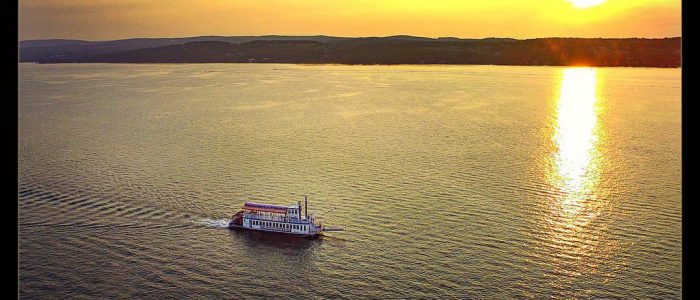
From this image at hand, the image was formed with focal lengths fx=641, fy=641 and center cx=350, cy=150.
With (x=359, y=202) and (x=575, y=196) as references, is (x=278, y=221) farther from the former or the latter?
(x=575, y=196)

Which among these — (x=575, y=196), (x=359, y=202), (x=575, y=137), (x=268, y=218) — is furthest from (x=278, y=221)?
(x=575, y=137)

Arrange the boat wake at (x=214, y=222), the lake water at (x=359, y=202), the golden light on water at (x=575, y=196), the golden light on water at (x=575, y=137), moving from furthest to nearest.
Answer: the golden light on water at (x=575, y=137) → the boat wake at (x=214, y=222) → the golden light on water at (x=575, y=196) → the lake water at (x=359, y=202)

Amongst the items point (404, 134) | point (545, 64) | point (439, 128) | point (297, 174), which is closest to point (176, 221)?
point (297, 174)

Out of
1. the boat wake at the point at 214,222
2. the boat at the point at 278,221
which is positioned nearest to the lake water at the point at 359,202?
the boat wake at the point at 214,222

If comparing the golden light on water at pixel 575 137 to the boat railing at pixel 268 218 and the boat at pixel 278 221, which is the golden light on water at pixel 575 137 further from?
the boat railing at pixel 268 218

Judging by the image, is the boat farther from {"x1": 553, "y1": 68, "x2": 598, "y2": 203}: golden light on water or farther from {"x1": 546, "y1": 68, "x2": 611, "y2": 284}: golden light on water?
{"x1": 553, "y1": 68, "x2": 598, "y2": 203}: golden light on water

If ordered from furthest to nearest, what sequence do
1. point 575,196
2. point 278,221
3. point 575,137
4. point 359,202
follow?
1. point 575,137
2. point 575,196
3. point 359,202
4. point 278,221
